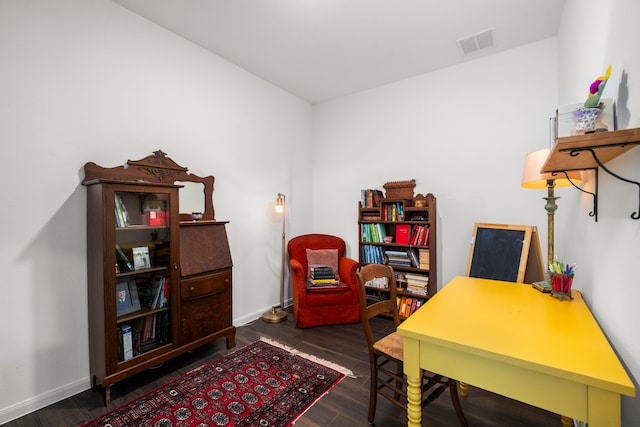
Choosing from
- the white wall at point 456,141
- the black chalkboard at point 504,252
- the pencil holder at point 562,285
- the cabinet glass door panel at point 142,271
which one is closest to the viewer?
the pencil holder at point 562,285

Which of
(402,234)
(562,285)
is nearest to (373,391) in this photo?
(562,285)

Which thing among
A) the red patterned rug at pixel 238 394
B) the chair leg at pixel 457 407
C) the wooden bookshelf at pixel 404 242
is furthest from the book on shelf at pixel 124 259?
the wooden bookshelf at pixel 404 242

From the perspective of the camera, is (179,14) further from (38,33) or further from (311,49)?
(311,49)

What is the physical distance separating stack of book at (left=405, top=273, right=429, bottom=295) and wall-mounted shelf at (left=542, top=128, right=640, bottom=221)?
6.94 ft

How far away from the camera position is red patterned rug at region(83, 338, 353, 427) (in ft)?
5.95

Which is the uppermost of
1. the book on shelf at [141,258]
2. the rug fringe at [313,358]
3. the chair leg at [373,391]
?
the book on shelf at [141,258]

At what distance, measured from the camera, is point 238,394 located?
2049 millimetres

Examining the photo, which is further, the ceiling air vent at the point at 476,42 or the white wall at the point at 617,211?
the ceiling air vent at the point at 476,42

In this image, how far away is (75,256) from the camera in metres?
2.12

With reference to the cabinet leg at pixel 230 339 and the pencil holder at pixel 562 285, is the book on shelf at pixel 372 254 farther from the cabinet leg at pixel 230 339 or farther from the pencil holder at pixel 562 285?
the pencil holder at pixel 562 285

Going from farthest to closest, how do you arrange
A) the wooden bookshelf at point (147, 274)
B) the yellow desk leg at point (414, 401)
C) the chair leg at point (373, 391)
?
the wooden bookshelf at point (147, 274) → the chair leg at point (373, 391) → the yellow desk leg at point (414, 401)

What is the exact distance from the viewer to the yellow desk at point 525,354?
2.72ft

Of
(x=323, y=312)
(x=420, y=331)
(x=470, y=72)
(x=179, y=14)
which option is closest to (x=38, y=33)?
(x=179, y=14)

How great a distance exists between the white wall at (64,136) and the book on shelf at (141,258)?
365 millimetres
